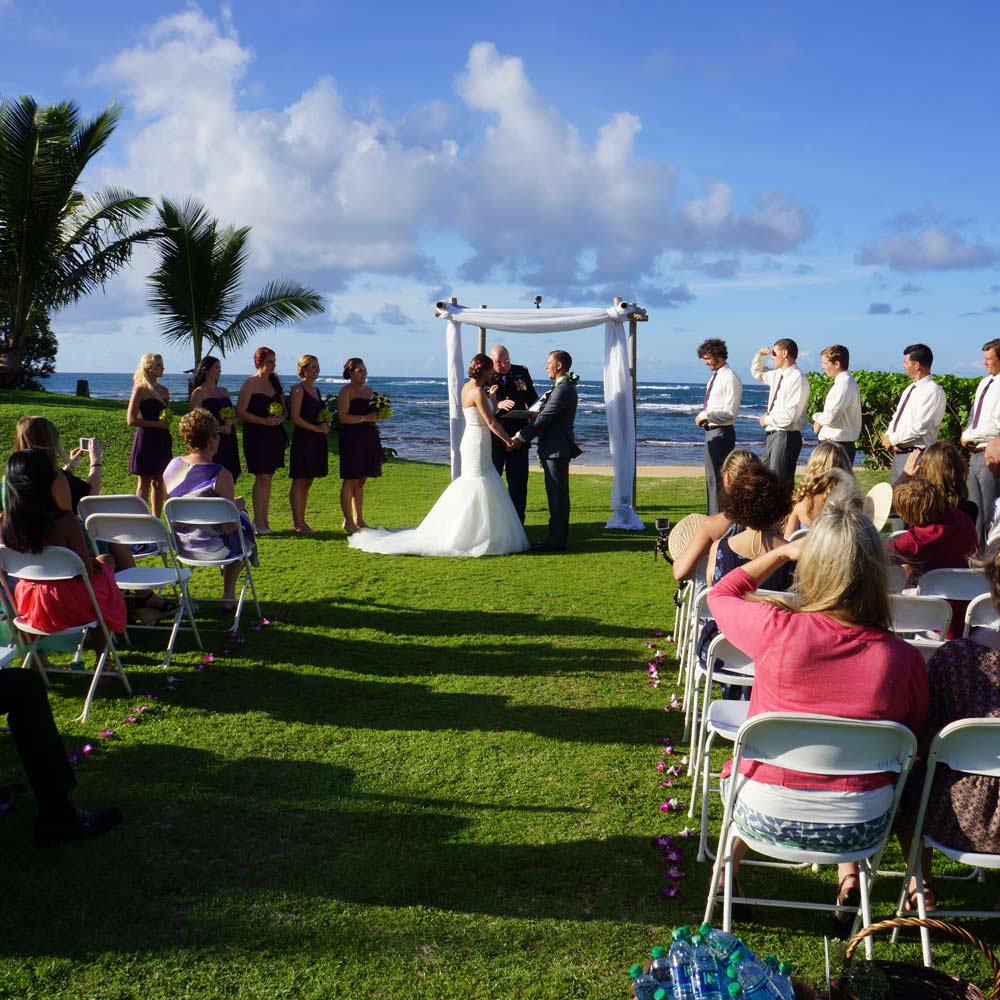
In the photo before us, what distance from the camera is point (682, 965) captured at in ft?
7.57

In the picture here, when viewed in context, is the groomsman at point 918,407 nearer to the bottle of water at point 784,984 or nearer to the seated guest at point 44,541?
the seated guest at point 44,541

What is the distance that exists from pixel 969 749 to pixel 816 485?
7.55 feet

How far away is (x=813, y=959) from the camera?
2977mm

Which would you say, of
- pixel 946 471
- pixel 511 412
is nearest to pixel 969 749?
pixel 946 471

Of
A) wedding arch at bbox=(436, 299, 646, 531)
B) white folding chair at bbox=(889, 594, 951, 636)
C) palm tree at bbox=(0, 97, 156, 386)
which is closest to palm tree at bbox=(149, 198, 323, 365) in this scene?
palm tree at bbox=(0, 97, 156, 386)

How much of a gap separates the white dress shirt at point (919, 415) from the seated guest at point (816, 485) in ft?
13.4

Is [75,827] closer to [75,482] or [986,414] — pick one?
Result: [75,482]

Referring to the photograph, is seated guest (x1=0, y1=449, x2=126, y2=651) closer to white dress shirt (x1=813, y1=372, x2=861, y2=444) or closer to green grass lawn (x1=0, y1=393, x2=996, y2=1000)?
green grass lawn (x1=0, y1=393, x2=996, y2=1000)

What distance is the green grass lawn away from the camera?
293cm

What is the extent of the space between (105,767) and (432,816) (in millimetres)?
1603

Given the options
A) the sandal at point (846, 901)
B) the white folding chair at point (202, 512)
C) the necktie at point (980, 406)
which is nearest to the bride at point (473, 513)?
the white folding chair at point (202, 512)

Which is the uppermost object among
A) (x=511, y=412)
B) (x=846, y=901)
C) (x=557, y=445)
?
(x=511, y=412)

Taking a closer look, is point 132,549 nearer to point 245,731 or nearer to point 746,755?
point 245,731

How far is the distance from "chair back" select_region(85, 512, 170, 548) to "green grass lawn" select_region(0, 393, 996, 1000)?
30.0 inches
